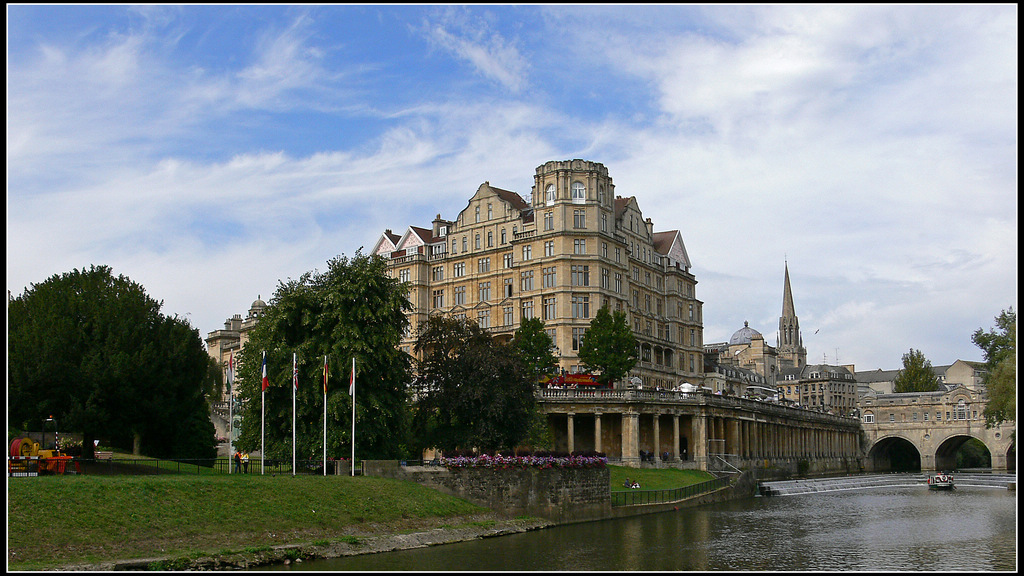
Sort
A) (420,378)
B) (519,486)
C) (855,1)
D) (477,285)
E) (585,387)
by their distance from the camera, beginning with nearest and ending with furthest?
(855,1) → (519,486) → (420,378) → (585,387) → (477,285)

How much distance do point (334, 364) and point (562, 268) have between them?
53.4 m

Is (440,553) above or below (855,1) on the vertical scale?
below

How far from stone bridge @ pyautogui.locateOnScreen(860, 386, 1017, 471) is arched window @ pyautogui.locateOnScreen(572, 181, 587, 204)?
86327 millimetres

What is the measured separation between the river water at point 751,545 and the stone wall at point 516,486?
1496 millimetres

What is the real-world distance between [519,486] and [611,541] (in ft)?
29.2

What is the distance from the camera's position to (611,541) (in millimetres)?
48656

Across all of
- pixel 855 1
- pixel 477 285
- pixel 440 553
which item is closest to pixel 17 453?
pixel 440 553

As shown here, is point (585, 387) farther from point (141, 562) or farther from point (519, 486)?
point (141, 562)

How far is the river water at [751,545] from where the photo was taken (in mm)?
39812

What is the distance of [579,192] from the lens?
112 meters

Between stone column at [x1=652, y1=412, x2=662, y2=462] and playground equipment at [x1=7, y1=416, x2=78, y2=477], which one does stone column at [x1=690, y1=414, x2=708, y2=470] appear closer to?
stone column at [x1=652, y1=412, x2=662, y2=462]

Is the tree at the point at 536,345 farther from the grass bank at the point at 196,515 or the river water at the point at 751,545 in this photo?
the grass bank at the point at 196,515

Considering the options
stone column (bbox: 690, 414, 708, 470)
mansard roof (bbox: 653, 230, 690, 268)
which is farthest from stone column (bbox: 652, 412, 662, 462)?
mansard roof (bbox: 653, 230, 690, 268)

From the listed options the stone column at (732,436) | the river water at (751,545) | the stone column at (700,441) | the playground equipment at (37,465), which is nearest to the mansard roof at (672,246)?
the stone column at (732,436)
